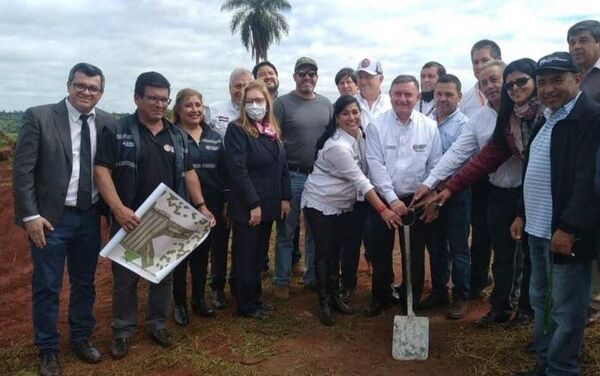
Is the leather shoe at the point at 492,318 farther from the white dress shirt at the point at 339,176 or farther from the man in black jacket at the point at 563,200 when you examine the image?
the white dress shirt at the point at 339,176

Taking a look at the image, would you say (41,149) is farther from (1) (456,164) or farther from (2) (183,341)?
(1) (456,164)

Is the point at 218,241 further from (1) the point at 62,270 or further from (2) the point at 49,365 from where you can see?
(2) the point at 49,365

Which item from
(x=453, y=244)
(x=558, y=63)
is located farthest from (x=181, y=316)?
(x=558, y=63)

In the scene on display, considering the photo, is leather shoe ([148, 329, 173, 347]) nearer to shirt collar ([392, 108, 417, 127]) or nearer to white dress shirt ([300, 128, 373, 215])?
white dress shirt ([300, 128, 373, 215])

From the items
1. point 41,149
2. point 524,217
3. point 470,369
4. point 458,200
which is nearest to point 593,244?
point 524,217

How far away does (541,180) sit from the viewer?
3.28 metres

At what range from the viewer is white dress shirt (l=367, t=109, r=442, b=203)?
455 centimetres

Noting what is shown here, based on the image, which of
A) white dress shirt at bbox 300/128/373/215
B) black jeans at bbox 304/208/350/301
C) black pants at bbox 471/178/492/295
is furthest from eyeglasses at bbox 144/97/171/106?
black pants at bbox 471/178/492/295

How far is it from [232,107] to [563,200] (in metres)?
3.40

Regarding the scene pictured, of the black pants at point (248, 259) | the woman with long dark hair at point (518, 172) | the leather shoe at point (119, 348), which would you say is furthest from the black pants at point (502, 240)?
the leather shoe at point (119, 348)

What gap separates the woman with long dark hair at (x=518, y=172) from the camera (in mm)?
3843

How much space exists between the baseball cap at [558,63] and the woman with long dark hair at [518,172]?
0.60 metres

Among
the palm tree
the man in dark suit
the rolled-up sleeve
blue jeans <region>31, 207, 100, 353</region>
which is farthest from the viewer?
the palm tree

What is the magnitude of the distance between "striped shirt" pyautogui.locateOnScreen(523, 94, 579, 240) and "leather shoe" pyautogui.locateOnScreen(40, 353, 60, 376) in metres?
3.54
